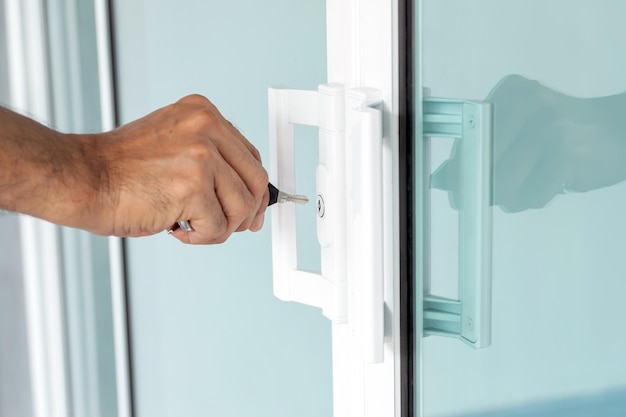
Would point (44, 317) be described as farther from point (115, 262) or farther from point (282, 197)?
point (282, 197)

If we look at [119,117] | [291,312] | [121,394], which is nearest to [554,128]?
[291,312]

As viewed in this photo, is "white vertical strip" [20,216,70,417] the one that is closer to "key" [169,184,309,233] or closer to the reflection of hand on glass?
"key" [169,184,309,233]

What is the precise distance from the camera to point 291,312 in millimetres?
1014

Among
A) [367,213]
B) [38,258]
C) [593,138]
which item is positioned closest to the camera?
[593,138]

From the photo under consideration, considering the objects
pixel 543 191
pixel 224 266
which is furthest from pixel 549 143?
pixel 224 266

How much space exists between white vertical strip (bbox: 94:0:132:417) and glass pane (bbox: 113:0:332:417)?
15 mm

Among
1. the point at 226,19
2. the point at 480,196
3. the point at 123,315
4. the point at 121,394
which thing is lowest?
the point at 121,394

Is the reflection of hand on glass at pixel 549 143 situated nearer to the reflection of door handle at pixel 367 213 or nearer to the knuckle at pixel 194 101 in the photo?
the reflection of door handle at pixel 367 213

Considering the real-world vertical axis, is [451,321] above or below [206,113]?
below

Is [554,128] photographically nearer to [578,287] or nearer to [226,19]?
[578,287]

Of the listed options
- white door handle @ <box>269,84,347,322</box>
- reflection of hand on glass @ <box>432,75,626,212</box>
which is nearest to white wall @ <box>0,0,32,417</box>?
white door handle @ <box>269,84,347,322</box>

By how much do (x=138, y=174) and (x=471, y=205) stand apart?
0.80 feet

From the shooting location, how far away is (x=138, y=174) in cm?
66

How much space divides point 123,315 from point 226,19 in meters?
0.47
